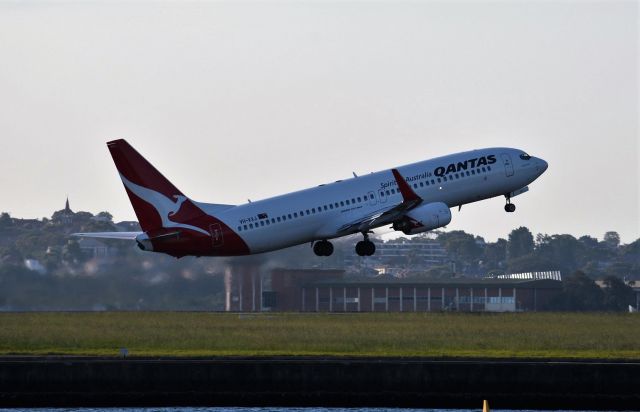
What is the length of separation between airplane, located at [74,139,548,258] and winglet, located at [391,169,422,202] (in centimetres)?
6

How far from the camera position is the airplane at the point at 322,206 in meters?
91.1

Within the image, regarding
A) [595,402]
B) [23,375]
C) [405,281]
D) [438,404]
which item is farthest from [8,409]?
[405,281]

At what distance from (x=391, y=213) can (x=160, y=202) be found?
47.4 ft

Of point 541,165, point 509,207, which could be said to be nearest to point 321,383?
point 509,207

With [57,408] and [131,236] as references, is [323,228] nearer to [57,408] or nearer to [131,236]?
[131,236]

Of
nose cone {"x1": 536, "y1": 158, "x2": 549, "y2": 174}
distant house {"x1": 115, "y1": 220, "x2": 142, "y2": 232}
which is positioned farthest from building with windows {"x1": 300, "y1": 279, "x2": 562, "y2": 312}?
nose cone {"x1": 536, "y1": 158, "x2": 549, "y2": 174}

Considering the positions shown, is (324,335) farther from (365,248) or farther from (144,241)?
(365,248)

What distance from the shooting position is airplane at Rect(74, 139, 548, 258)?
9106 centimetres

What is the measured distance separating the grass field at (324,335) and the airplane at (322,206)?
511 cm

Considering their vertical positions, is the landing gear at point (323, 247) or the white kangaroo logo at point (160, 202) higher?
the white kangaroo logo at point (160, 202)

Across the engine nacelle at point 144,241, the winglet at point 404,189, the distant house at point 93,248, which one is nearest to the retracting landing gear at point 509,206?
the winglet at point 404,189

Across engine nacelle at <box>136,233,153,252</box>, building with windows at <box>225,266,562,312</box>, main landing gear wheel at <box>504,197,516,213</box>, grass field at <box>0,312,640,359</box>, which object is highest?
main landing gear wheel at <box>504,197,516,213</box>

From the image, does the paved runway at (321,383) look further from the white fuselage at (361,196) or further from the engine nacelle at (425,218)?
the engine nacelle at (425,218)

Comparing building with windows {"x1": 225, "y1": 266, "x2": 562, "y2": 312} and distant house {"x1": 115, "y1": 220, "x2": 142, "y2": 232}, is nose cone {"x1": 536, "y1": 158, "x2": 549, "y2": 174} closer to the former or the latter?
building with windows {"x1": 225, "y1": 266, "x2": 562, "y2": 312}
